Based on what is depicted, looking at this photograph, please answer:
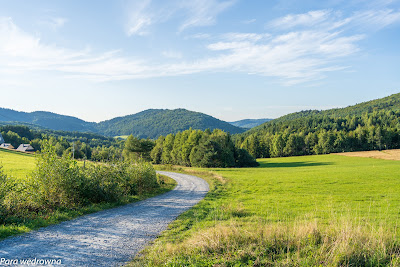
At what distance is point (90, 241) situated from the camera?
9.33m

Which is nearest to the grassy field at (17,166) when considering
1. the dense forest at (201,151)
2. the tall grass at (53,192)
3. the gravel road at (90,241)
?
the tall grass at (53,192)

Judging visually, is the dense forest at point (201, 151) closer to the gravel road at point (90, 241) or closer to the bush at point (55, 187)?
the bush at point (55, 187)

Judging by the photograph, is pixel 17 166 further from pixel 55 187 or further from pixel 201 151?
pixel 201 151

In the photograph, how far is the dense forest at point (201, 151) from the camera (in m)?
66.3

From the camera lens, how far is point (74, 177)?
50.0 feet

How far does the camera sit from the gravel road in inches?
301

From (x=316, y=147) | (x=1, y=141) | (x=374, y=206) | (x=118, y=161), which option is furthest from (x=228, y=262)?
(x=1, y=141)

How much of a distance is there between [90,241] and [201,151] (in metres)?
57.4

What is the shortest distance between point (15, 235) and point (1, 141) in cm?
12752

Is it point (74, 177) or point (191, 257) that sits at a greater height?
point (74, 177)

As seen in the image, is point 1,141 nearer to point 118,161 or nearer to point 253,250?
point 118,161

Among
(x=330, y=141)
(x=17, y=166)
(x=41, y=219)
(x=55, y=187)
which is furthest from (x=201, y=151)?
(x=330, y=141)

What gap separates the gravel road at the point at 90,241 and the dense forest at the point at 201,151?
51999 mm

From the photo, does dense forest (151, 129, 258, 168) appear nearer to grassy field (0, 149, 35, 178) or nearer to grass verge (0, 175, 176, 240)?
grassy field (0, 149, 35, 178)
